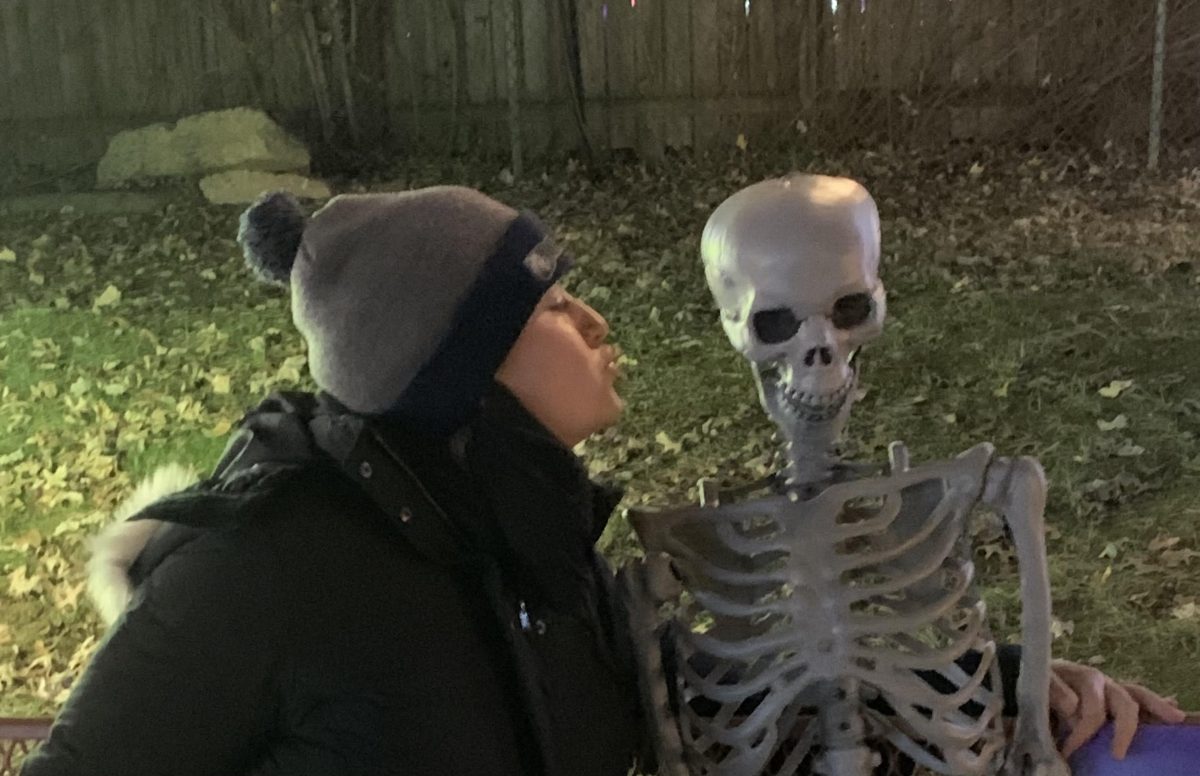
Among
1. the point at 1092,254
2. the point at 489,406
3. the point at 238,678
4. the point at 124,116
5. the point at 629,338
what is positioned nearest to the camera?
the point at 238,678

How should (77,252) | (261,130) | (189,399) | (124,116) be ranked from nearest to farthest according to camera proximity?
1. (189,399)
2. (77,252)
3. (261,130)
4. (124,116)

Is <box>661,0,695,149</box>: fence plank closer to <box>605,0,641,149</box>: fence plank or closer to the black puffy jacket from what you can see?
<box>605,0,641,149</box>: fence plank

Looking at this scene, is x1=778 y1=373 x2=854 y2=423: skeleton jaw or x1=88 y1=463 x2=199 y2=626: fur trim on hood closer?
x1=88 y1=463 x2=199 y2=626: fur trim on hood

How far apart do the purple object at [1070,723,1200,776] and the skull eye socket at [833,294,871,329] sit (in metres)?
0.51

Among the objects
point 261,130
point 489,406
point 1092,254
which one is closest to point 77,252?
point 261,130

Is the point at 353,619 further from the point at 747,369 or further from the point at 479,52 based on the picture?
the point at 479,52

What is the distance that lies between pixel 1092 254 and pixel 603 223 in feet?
7.36

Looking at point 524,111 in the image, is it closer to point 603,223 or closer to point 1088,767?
point 603,223

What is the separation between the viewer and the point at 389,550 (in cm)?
128

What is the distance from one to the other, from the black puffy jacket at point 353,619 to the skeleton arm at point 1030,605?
44cm

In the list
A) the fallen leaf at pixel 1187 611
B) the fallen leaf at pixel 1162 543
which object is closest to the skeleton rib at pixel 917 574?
the fallen leaf at pixel 1187 611

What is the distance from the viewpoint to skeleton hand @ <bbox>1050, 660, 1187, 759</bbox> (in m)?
1.39

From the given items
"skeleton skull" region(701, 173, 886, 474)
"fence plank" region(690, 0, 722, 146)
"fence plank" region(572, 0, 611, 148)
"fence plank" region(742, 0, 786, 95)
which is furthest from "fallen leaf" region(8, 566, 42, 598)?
"fence plank" region(742, 0, 786, 95)

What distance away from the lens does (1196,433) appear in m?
3.69
